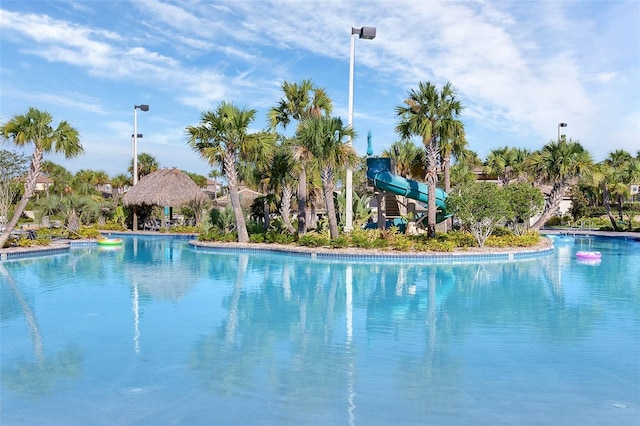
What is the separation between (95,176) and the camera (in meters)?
56.8

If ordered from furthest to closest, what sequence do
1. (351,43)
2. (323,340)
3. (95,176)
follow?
(95,176)
(351,43)
(323,340)

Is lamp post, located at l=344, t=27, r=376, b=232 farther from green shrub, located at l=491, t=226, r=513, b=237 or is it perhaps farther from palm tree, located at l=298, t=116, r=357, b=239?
green shrub, located at l=491, t=226, r=513, b=237

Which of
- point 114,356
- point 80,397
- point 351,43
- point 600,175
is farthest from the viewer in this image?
point 600,175

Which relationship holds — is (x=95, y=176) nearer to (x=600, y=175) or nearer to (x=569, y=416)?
(x=600, y=175)

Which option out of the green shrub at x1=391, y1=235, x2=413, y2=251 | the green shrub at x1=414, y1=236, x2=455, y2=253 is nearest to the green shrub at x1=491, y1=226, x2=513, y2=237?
the green shrub at x1=414, y1=236, x2=455, y2=253

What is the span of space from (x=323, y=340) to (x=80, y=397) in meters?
3.49

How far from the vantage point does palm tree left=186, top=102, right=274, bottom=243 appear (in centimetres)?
2198

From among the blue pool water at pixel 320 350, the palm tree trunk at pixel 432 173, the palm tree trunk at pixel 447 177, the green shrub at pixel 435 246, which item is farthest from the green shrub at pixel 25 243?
the palm tree trunk at pixel 447 177

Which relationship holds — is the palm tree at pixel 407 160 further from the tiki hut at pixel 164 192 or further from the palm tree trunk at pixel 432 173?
the tiki hut at pixel 164 192

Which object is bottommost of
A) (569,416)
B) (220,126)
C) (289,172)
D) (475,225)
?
(569,416)

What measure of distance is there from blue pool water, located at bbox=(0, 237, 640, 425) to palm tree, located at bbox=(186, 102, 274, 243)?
8656 millimetres

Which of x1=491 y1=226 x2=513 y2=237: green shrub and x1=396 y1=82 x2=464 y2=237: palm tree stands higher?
x1=396 y1=82 x2=464 y2=237: palm tree

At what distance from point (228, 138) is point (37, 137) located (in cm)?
712

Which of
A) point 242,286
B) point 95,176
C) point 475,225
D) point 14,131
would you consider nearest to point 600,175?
point 475,225
